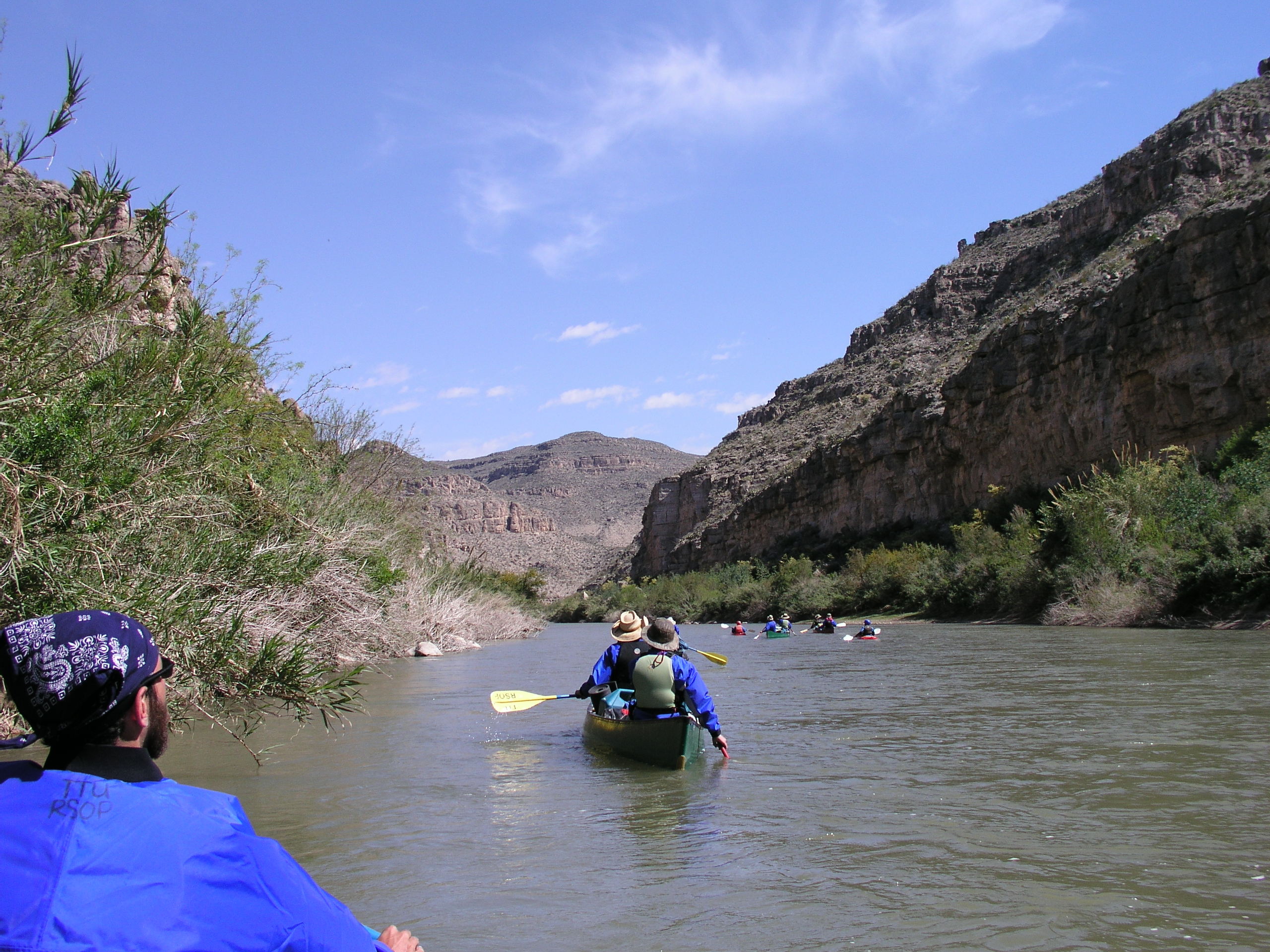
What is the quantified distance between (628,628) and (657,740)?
72.6 inches

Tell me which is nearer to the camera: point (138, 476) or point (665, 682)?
point (138, 476)

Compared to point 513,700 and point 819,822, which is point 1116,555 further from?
point 819,822

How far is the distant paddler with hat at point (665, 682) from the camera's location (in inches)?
348

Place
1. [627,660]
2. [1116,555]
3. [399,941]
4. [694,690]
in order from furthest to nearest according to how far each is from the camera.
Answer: [1116,555]
[627,660]
[694,690]
[399,941]

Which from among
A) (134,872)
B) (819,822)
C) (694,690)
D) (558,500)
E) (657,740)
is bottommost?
(819,822)

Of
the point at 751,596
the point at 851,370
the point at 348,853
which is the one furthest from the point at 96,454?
the point at 851,370

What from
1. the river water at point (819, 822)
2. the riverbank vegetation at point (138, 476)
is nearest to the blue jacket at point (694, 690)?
the river water at point (819, 822)

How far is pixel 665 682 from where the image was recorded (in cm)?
905

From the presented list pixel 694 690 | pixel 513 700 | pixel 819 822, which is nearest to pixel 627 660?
pixel 694 690

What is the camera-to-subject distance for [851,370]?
82.0 metres

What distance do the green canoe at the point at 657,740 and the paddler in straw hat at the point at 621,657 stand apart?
2.47 feet

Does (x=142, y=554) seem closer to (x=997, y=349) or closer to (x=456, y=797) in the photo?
(x=456, y=797)

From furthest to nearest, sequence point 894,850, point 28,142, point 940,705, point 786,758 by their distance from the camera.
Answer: point 940,705 → point 786,758 → point 28,142 → point 894,850

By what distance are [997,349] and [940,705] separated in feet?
128
